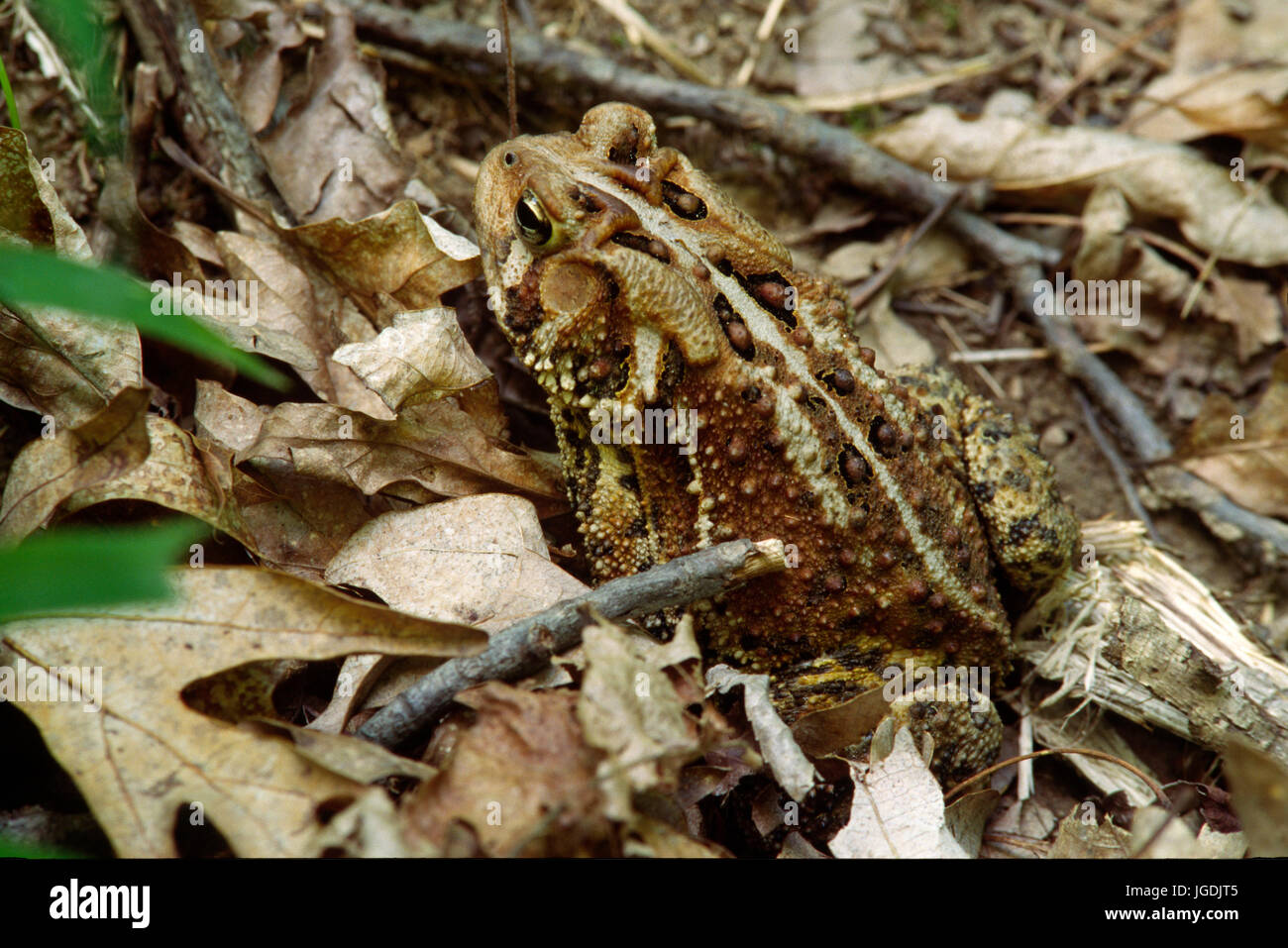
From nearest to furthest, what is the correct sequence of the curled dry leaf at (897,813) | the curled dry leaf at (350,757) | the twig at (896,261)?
the curled dry leaf at (350,757)
the curled dry leaf at (897,813)
the twig at (896,261)

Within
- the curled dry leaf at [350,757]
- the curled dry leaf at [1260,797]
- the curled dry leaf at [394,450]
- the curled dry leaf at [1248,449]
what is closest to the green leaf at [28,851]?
the curled dry leaf at [350,757]

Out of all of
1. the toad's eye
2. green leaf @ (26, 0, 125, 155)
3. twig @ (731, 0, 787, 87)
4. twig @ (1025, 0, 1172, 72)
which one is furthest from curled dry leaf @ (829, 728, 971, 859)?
twig @ (1025, 0, 1172, 72)

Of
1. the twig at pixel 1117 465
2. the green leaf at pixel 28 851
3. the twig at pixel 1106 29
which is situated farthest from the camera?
the twig at pixel 1106 29

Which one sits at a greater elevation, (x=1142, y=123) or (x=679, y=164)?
(x=1142, y=123)

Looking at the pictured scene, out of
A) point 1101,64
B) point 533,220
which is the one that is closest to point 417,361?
point 533,220

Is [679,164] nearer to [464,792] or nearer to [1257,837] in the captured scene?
[464,792]

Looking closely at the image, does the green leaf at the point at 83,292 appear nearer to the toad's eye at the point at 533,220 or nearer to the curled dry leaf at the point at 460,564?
the curled dry leaf at the point at 460,564

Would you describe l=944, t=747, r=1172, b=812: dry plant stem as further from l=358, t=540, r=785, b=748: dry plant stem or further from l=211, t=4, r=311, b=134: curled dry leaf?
l=211, t=4, r=311, b=134: curled dry leaf
